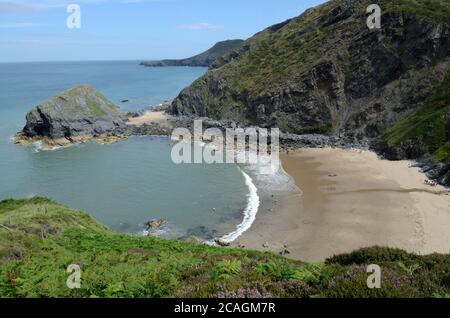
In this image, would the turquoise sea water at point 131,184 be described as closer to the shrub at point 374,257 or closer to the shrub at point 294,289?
the shrub at point 374,257

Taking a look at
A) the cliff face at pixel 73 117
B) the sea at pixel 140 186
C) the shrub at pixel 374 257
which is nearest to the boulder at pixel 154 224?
the sea at pixel 140 186

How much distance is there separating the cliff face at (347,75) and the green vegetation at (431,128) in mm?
2801

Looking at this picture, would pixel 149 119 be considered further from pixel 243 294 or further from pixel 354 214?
pixel 243 294

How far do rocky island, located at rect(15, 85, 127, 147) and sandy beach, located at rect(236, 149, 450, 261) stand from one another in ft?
142

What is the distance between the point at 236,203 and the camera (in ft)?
145

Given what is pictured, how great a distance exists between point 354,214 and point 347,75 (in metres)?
43.8

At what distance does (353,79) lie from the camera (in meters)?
75.4

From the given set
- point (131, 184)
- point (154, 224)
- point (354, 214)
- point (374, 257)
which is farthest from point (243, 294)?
point (131, 184)

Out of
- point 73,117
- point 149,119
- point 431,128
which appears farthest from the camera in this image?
point 149,119
